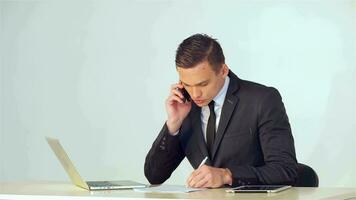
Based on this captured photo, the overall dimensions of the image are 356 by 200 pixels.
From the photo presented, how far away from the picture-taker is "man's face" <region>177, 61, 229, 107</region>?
10.9 feet

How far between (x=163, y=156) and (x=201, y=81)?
41cm

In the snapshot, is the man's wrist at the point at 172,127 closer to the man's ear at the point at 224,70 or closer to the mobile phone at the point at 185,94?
the mobile phone at the point at 185,94

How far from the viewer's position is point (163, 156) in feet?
11.6

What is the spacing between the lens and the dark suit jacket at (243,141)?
320 centimetres

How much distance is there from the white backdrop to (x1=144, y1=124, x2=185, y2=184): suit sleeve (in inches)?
78.2

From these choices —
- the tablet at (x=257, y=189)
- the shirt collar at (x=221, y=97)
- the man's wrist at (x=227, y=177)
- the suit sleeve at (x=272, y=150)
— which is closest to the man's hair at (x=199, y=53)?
the shirt collar at (x=221, y=97)

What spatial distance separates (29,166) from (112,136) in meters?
0.69

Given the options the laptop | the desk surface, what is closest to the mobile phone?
the laptop

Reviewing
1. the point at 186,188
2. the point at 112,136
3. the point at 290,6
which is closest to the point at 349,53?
the point at 290,6

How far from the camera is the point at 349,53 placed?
5305 millimetres

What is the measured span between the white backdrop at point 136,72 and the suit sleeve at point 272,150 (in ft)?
6.55

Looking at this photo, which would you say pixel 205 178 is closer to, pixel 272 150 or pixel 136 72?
pixel 272 150

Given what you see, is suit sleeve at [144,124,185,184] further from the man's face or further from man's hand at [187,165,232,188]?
man's hand at [187,165,232,188]

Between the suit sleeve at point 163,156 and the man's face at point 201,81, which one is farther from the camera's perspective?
the suit sleeve at point 163,156
